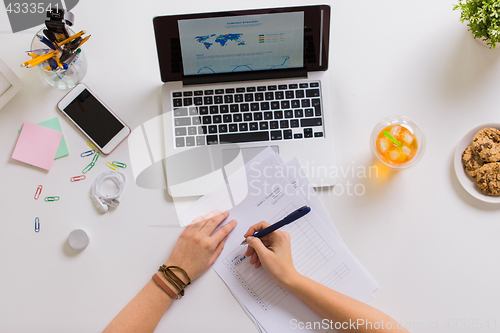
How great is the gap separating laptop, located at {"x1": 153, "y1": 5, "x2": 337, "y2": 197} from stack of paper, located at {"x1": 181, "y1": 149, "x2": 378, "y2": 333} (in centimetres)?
4

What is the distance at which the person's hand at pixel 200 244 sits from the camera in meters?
0.91

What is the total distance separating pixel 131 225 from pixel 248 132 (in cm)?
41

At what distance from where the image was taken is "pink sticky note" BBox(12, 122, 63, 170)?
0.96m

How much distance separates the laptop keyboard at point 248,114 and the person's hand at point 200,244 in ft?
0.71

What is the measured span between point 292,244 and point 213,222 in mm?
223

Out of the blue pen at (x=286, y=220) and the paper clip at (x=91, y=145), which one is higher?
the paper clip at (x=91, y=145)

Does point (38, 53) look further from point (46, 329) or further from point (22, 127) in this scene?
point (46, 329)

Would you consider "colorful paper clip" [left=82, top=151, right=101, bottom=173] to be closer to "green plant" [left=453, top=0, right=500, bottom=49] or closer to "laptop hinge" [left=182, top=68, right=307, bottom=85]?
"laptop hinge" [left=182, top=68, right=307, bottom=85]

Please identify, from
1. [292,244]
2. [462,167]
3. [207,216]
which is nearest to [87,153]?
[207,216]

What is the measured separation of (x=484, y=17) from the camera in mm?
845

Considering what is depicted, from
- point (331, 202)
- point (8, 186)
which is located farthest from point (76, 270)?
point (331, 202)

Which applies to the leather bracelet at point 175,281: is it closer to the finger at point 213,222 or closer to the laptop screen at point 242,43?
the finger at point 213,222

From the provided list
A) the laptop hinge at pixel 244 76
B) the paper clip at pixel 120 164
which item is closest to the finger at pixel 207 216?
the paper clip at pixel 120 164

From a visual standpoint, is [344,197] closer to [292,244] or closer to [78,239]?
[292,244]
